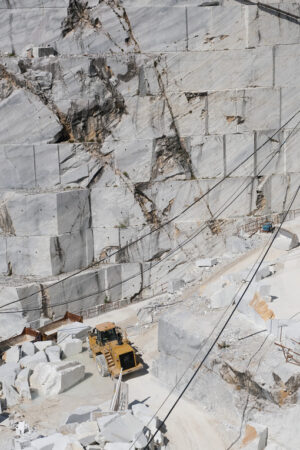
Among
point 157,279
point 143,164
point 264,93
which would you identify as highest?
point 264,93

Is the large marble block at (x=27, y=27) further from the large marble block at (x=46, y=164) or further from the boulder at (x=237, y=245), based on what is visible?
the boulder at (x=237, y=245)

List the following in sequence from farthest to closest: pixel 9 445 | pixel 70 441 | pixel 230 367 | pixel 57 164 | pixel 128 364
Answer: pixel 57 164 < pixel 128 364 < pixel 230 367 < pixel 9 445 < pixel 70 441

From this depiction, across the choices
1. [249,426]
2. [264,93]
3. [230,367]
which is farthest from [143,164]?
[249,426]

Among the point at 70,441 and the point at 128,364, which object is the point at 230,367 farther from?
the point at 70,441

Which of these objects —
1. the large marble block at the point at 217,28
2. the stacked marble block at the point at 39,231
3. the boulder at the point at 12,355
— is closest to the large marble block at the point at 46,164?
the stacked marble block at the point at 39,231

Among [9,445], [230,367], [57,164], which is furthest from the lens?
[57,164]

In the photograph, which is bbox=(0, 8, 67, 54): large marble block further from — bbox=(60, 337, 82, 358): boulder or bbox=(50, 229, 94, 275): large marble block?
bbox=(60, 337, 82, 358): boulder

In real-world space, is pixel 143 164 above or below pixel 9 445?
above

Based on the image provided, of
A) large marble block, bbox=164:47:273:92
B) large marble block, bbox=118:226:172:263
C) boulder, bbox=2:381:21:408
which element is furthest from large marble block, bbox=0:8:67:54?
boulder, bbox=2:381:21:408
